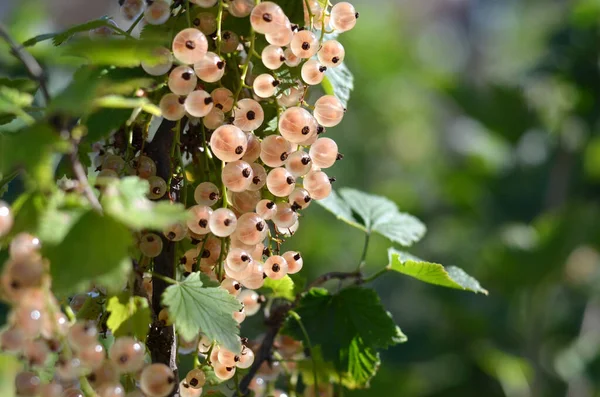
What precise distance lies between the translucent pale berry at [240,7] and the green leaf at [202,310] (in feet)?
0.59

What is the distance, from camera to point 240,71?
523 millimetres

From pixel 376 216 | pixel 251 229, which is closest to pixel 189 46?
pixel 251 229

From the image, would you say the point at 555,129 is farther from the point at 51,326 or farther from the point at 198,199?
the point at 51,326

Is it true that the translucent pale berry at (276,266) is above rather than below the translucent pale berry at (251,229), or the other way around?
below

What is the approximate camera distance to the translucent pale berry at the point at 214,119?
481 millimetres

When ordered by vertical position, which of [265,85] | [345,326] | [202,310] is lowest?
[345,326]

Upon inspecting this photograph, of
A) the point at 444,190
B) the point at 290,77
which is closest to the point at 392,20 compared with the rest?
the point at 444,190

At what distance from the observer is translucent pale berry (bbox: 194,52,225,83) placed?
1.51 ft

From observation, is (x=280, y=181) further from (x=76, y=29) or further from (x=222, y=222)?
(x=76, y=29)

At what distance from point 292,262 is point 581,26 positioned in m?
1.35

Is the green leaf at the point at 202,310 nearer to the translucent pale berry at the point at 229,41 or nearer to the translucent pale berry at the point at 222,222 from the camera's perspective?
the translucent pale berry at the point at 222,222

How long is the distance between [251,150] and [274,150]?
0.02 metres

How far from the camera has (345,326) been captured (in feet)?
2.07

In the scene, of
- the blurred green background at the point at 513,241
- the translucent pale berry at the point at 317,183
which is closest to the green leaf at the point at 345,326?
the translucent pale berry at the point at 317,183
